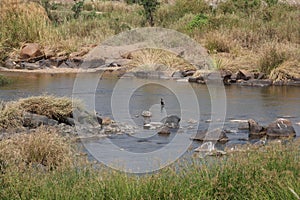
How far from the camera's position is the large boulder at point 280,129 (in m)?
12.9

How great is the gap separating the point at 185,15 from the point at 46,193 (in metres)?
26.4

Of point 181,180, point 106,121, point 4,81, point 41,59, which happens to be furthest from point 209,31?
point 181,180

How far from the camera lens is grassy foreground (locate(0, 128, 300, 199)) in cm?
700

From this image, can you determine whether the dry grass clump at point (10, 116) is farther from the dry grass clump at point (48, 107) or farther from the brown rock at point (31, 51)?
the brown rock at point (31, 51)

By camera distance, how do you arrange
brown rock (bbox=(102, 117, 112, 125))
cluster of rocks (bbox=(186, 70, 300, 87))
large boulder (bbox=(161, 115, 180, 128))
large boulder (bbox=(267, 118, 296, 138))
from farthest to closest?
cluster of rocks (bbox=(186, 70, 300, 87))
brown rock (bbox=(102, 117, 112, 125))
large boulder (bbox=(161, 115, 180, 128))
large boulder (bbox=(267, 118, 296, 138))

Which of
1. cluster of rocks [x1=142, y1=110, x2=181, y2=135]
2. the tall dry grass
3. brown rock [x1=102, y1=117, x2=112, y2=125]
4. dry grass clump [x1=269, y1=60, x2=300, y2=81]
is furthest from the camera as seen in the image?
dry grass clump [x1=269, y1=60, x2=300, y2=81]

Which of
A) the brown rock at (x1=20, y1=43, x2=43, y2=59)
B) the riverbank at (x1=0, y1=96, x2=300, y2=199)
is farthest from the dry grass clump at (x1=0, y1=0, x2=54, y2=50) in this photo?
the riverbank at (x1=0, y1=96, x2=300, y2=199)

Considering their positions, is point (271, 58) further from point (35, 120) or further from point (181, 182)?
point (181, 182)

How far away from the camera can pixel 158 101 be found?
17422 millimetres

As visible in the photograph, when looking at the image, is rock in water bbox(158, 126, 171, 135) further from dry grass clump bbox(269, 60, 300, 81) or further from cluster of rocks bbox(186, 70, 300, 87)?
dry grass clump bbox(269, 60, 300, 81)

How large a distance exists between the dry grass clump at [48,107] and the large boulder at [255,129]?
3.77 meters

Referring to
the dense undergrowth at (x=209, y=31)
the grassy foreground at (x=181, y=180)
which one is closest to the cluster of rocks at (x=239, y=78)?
the dense undergrowth at (x=209, y=31)

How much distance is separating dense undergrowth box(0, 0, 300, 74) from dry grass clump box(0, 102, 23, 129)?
35.4ft

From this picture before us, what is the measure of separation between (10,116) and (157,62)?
11.7m
